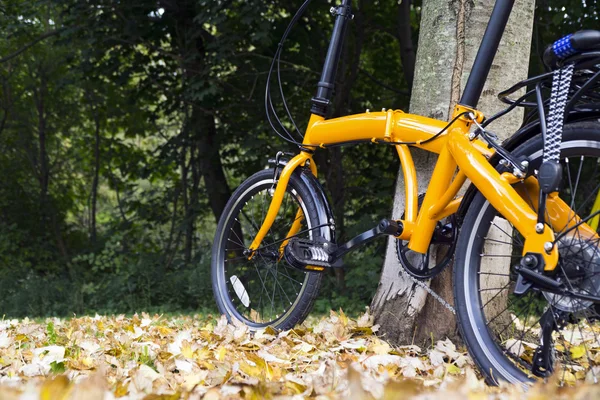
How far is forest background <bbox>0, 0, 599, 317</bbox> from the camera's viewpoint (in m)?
6.66

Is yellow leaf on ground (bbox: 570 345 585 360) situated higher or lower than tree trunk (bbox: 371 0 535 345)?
lower

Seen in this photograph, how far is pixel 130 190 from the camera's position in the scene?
9.65m

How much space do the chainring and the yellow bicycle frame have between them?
6 centimetres

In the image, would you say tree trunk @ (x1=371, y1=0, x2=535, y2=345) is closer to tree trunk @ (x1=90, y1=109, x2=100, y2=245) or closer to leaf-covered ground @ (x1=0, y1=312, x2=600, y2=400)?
leaf-covered ground @ (x1=0, y1=312, x2=600, y2=400)

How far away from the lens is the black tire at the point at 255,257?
10.3 feet

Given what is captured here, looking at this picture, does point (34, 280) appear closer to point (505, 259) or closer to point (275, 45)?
point (275, 45)

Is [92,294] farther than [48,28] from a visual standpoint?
No

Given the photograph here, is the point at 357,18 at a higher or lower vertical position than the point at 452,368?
higher

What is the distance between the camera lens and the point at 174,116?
8375mm

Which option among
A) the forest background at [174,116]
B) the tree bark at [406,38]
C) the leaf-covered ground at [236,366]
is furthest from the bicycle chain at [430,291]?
the tree bark at [406,38]

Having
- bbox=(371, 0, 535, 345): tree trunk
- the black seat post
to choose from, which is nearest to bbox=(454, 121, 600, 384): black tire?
Answer: bbox=(371, 0, 535, 345): tree trunk

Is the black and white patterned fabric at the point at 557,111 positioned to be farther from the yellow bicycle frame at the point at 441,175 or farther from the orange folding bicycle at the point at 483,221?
the yellow bicycle frame at the point at 441,175

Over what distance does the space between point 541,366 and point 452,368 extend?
1.16 ft

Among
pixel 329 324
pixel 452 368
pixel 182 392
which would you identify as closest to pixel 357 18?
pixel 329 324
